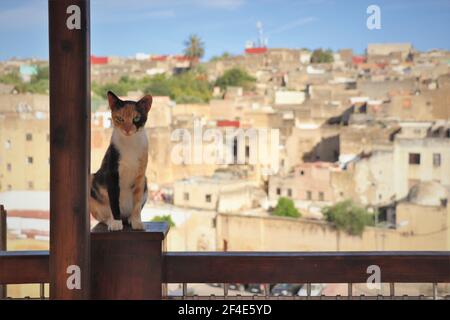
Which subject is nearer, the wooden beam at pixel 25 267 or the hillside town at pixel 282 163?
the wooden beam at pixel 25 267

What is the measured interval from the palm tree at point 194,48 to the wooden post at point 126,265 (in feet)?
72.5

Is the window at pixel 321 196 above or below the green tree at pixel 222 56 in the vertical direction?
below

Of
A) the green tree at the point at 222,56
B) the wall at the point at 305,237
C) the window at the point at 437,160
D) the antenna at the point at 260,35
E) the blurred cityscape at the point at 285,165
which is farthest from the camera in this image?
the green tree at the point at 222,56

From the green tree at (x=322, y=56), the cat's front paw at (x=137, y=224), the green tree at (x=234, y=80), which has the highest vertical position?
the green tree at (x=322, y=56)

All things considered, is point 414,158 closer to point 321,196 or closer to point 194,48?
point 321,196

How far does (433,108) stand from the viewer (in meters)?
14.9

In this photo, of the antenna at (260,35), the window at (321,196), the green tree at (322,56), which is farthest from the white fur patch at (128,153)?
the green tree at (322,56)

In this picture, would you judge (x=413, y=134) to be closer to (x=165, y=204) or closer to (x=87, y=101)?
(x=165, y=204)

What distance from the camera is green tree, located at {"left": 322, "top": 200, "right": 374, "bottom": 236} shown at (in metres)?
10.8

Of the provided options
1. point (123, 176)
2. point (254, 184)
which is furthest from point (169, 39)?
point (123, 176)

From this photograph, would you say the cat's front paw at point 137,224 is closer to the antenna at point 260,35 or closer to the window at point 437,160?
the window at point 437,160

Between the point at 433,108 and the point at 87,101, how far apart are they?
14.7m

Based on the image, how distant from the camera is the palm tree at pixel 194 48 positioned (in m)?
23.0

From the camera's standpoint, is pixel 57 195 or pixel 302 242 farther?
pixel 302 242
